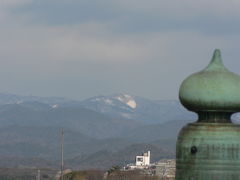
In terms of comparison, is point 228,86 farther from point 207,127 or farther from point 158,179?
point 158,179

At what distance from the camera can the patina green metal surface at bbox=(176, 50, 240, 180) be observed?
30.9ft

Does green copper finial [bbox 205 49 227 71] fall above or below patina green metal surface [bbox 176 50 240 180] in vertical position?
above

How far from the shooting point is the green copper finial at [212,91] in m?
9.45

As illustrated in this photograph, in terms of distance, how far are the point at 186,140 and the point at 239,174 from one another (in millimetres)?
588

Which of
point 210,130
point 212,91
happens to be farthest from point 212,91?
point 210,130

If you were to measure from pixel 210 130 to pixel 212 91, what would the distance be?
390 mm

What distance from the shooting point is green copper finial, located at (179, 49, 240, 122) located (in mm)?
9445

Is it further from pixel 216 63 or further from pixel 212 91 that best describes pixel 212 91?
pixel 216 63

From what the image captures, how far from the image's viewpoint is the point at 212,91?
372 inches

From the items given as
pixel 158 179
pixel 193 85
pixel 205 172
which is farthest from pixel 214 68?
pixel 158 179

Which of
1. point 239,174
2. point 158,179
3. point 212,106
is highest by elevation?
point 158,179

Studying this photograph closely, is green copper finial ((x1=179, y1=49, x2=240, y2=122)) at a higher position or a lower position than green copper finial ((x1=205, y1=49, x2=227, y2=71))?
lower

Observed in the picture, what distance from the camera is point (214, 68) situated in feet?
32.2

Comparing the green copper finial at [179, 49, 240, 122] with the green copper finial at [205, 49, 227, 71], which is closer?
the green copper finial at [179, 49, 240, 122]
